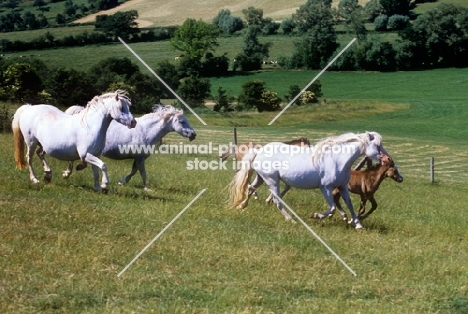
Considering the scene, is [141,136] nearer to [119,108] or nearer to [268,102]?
[119,108]

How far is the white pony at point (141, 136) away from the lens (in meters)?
18.4

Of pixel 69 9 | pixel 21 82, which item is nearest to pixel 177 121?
pixel 21 82

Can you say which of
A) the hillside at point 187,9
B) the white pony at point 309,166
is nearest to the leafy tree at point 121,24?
the hillside at point 187,9

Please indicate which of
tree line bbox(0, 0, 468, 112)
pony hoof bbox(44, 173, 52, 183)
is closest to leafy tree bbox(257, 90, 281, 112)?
tree line bbox(0, 0, 468, 112)

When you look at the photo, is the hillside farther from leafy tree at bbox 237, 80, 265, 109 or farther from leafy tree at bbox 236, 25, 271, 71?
leafy tree at bbox 237, 80, 265, 109

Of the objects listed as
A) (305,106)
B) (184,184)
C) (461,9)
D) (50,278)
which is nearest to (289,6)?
(461,9)

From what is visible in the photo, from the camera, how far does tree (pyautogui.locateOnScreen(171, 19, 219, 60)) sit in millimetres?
117688

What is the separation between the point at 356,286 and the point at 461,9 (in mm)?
103355

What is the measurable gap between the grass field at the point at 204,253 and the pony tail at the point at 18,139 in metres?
0.38

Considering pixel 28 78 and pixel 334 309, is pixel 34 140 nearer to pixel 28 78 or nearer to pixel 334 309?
pixel 334 309

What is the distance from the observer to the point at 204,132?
56719 millimetres

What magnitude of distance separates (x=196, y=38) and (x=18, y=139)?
10346 centimetres

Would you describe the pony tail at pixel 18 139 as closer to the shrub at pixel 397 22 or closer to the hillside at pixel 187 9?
the shrub at pixel 397 22

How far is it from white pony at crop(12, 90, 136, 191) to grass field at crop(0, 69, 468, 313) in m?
0.74
